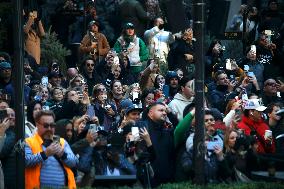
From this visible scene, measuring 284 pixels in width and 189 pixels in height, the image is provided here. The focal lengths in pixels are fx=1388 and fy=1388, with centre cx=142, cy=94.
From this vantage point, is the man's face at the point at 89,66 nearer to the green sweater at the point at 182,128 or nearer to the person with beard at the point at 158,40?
A: the person with beard at the point at 158,40

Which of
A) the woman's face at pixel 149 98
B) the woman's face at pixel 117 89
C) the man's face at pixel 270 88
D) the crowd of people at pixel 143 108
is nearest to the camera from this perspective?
the crowd of people at pixel 143 108

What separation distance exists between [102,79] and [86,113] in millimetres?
4397

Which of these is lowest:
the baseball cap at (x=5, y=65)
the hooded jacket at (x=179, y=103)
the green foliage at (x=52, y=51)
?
the hooded jacket at (x=179, y=103)

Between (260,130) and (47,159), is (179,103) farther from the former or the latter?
(47,159)

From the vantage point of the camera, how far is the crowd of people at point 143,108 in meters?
17.0

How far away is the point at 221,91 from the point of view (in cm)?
2438

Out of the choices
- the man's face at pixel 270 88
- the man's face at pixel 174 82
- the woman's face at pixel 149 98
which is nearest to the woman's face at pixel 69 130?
the woman's face at pixel 149 98

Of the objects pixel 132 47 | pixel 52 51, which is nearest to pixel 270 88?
pixel 132 47

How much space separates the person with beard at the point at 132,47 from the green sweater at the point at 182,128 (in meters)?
9.53

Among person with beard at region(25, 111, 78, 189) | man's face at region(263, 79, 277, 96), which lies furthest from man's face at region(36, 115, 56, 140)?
man's face at region(263, 79, 277, 96)

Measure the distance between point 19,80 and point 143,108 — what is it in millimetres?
5277

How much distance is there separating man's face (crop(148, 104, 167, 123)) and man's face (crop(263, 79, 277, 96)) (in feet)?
20.7

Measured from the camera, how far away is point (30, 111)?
1956cm

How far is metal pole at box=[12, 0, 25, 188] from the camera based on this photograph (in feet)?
52.5
